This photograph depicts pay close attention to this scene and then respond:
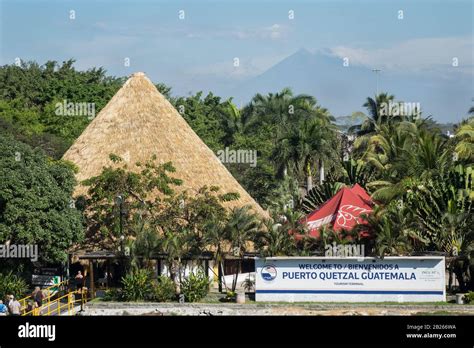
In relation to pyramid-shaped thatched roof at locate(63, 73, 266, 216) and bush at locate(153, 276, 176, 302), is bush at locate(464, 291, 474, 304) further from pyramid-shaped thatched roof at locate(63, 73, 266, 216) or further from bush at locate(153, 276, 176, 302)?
pyramid-shaped thatched roof at locate(63, 73, 266, 216)

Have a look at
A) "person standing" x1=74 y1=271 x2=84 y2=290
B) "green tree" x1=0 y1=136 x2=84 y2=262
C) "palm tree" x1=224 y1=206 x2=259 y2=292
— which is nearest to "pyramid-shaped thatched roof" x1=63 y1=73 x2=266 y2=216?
"person standing" x1=74 y1=271 x2=84 y2=290

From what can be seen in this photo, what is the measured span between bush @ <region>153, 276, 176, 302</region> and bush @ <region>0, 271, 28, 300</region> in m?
5.97

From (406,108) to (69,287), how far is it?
42.6 metres

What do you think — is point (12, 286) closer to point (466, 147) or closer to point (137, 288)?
point (137, 288)

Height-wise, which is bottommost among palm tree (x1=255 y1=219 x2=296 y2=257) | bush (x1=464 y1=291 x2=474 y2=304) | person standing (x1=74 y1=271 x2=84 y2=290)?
bush (x1=464 y1=291 x2=474 y2=304)

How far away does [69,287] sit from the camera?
1753 inches

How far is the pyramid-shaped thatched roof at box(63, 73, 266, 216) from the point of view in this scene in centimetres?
5069

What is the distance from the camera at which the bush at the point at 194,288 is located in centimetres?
4019

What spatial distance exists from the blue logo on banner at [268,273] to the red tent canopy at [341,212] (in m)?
3.95

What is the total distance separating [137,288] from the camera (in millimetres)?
40344

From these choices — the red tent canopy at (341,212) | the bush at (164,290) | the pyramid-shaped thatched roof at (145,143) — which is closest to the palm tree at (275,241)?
the red tent canopy at (341,212)

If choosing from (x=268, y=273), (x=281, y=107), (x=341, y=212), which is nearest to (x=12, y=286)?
(x=268, y=273)

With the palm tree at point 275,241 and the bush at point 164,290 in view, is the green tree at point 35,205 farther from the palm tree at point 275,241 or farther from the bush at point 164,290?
the palm tree at point 275,241

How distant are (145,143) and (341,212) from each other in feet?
40.4
